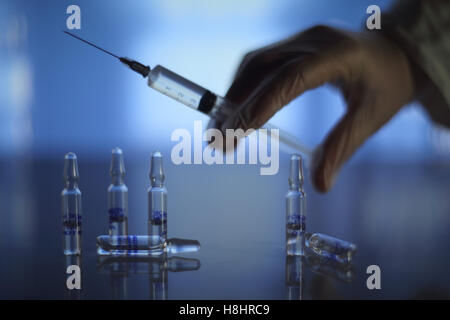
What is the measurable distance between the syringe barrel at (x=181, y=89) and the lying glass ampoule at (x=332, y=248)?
54 cm

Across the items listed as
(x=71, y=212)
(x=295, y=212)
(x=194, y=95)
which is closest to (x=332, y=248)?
(x=295, y=212)

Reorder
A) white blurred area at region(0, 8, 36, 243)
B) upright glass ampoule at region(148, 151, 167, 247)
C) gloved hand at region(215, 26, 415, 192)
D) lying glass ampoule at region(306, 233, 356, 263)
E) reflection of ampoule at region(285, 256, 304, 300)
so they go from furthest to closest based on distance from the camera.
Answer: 1. white blurred area at region(0, 8, 36, 243)
2. upright glass ampoule at region(148, 151, 167, 247)
3. gloved hand at region(215, 26, 415, 192)
4. lying glass ampoule at region(306, 233, 356, 263)
5. reflection of ampoule at region(285, 256, 304, 300)

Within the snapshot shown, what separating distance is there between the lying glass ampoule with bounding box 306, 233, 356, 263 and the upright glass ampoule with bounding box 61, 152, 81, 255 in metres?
0.70

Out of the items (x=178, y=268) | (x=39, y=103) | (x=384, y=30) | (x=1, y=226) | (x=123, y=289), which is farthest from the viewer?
(x=39, y=103)

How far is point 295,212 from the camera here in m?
1.52

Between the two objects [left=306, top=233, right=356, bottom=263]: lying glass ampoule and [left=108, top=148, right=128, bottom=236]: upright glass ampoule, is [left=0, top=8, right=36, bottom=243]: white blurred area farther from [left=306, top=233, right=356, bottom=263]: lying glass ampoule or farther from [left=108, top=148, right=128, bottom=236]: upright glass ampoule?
[left=306, top=233, right=356, bottom=263]: lying glass ampoule

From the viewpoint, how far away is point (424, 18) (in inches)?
58.5

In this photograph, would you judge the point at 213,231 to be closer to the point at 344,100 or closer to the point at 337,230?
the point at 337,230

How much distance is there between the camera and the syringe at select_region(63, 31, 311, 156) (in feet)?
5.08

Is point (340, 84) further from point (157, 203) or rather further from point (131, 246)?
point (131, 246)

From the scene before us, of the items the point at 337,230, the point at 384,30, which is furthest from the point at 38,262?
the point at 384,30

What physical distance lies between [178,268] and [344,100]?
742 mm

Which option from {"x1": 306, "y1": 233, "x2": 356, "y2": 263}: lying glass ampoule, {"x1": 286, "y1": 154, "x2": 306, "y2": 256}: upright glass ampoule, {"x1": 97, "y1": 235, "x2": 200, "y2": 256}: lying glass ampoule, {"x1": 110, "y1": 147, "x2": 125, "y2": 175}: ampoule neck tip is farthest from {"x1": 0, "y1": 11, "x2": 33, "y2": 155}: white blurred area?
{"x1": 306, "y1": 233, "x2": 356, "y2": 263}: lying glass ampoule

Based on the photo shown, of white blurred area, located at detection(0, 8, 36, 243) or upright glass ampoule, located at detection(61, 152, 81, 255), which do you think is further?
white blurred area, located at detection(0, 8, 36, 243)
